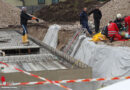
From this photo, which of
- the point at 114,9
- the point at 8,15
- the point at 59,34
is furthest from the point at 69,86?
the point at 8,15

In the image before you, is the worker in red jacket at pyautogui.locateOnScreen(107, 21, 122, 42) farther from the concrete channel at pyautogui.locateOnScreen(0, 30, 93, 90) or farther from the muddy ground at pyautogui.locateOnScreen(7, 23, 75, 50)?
the muddy ground at pyautogui.locateOnScreen(7, 23, 75, 50)

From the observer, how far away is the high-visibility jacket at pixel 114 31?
14226 mm

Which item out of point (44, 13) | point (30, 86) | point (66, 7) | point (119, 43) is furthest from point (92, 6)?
→ point (30, 86)

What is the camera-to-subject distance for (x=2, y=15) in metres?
30.3

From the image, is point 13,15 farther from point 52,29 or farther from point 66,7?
point 52,29

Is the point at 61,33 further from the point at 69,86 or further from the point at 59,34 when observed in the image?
the point at 69,86

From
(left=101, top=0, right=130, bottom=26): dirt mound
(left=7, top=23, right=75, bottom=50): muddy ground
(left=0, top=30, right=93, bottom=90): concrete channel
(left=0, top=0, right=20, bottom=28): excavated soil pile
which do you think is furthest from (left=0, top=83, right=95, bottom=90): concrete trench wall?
(left=0, top=0, right=20, bottom=28): excavated soil pile

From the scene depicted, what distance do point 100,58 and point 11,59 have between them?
3.96m

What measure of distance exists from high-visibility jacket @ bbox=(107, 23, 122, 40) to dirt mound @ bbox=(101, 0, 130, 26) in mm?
8192

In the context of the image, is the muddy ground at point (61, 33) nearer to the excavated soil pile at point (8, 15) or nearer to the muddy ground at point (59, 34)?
the muddy ground at point (59, 34)

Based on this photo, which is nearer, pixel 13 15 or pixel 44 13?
pixel 13 15

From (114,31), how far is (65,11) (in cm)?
1893

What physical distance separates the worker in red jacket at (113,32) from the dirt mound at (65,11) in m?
16.5

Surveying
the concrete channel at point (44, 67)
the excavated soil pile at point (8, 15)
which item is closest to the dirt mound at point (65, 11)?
the excavated soil pile at point (8, 15)
